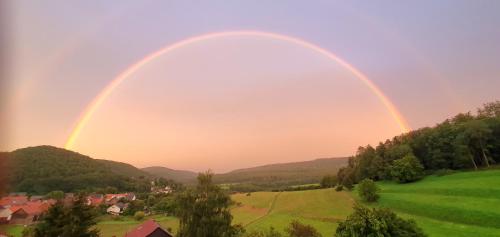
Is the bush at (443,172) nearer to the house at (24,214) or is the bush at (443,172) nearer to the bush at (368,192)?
the bush at (368,192)

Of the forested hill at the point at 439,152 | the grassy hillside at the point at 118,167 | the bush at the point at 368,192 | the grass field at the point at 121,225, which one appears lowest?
the grass field at the point at 121,225

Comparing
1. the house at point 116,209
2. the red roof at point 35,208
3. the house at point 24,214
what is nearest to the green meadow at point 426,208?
the red roof at point 35,208

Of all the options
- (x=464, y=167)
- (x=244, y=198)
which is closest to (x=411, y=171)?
(x=464, y=167)

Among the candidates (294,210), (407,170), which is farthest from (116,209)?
(407,170)

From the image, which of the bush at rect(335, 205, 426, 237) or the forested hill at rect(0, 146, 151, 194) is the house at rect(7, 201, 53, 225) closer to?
the forested hill at rect(0, 146, 151, 194)

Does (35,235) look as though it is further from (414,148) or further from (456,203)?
(414,148)

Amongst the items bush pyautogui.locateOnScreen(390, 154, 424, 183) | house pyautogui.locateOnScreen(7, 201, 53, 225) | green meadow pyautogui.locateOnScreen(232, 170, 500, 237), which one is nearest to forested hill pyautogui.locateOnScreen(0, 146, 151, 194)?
house pyautogui.locateOnScreen(7, 201, 53, 225)

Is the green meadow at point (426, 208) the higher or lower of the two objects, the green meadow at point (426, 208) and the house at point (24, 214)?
the lower
